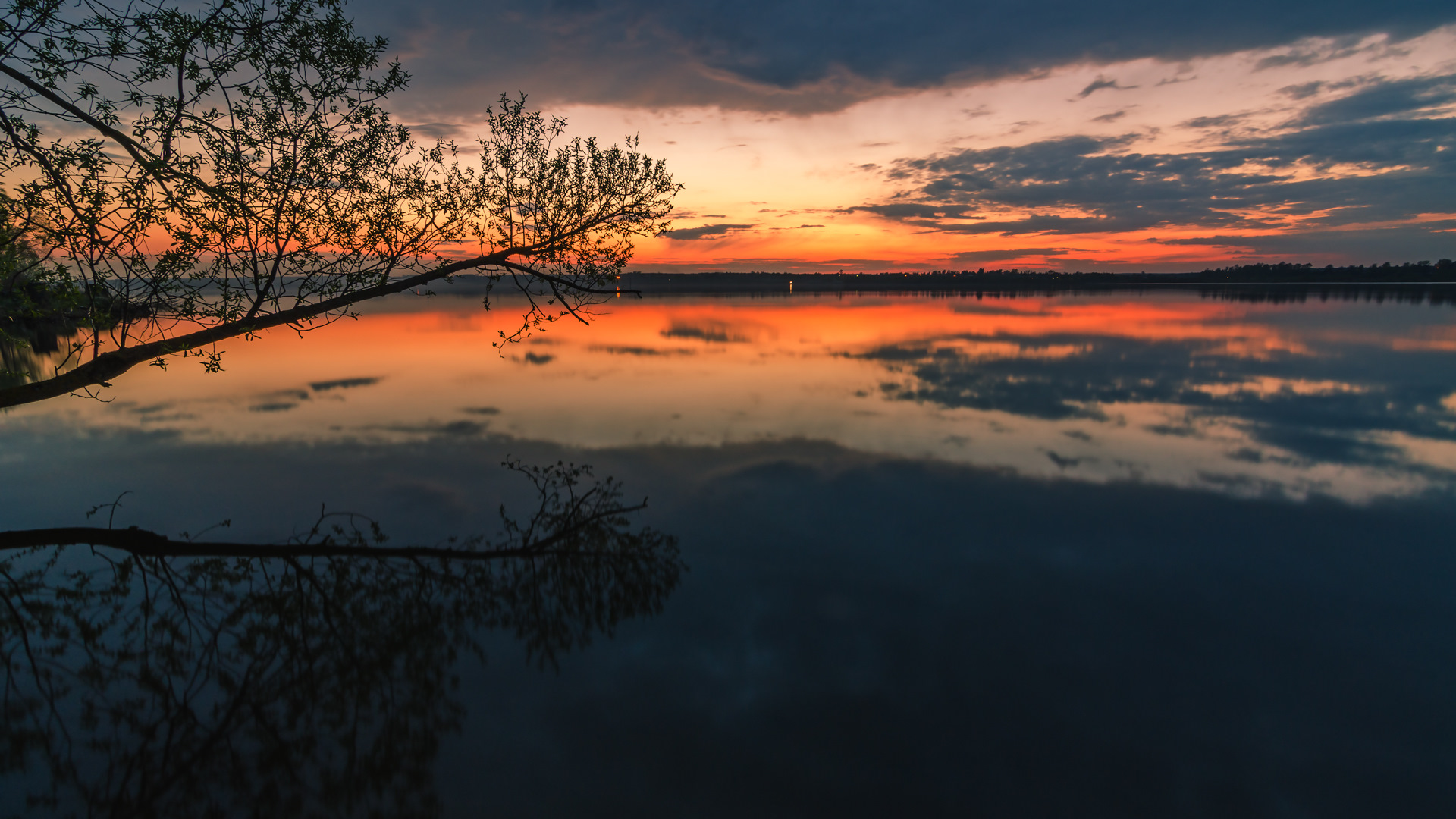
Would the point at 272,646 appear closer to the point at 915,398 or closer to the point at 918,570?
the point at 918,570

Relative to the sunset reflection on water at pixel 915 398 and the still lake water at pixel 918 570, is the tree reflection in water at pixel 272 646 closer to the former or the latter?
the still lake water at pixel 918 570

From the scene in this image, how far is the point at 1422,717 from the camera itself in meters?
7.94

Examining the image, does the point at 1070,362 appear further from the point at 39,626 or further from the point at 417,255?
the point at 39,626

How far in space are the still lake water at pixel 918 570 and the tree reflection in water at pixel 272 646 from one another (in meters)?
0.39

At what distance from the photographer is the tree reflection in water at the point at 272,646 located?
7.05 meters

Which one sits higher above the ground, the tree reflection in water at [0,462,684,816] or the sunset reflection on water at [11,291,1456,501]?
the sunset reflection on water at [11,291,1456,501]

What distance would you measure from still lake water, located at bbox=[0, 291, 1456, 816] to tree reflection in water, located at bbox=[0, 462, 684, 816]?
386 mm

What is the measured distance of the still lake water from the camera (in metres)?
7.14

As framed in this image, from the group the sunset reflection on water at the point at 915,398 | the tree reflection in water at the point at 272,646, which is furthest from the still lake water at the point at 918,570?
the tree reflection in water at the point at 272,646

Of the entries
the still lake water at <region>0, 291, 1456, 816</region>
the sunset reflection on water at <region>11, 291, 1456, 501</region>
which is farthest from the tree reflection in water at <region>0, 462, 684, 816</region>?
the sunset reflection on water at <region>11, 291, 1456, 501</region>

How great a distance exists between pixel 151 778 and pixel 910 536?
12541mm

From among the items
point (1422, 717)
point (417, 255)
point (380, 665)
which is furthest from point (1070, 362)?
point (380, 665)

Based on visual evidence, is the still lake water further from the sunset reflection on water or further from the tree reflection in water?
the tree reflection in water

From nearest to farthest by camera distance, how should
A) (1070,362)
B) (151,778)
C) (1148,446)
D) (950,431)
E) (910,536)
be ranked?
(151,778), (910,536), (1148,446), (950,431), (1070,362)
